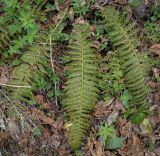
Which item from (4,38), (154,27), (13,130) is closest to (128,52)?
(154,27)

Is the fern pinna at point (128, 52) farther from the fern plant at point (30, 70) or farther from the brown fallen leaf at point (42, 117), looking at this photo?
the brown fallen leaf at point (42, 117)

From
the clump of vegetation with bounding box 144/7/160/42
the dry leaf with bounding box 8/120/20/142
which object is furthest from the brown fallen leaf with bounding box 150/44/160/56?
the dry leaf with bounding box 8/120/20/142

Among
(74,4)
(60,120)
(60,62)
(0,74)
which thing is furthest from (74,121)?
(74,4)

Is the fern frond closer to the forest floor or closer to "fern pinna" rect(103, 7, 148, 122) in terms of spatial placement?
"fern pinna" rect(103, 7, 148, 122)

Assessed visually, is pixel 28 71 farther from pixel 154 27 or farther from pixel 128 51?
pixel 154 27

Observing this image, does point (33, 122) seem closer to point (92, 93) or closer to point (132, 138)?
point (92, 93)
